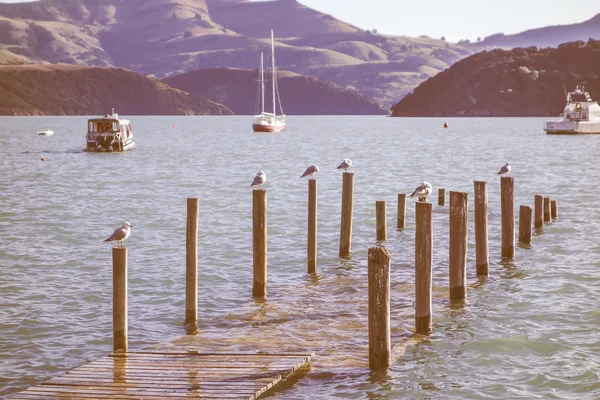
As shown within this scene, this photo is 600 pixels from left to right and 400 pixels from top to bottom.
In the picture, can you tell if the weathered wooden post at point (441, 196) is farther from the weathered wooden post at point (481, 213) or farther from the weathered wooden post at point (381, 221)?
the weathered wooden post at point (481, 213)

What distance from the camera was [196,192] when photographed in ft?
146

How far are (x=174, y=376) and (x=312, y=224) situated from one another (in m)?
7.98

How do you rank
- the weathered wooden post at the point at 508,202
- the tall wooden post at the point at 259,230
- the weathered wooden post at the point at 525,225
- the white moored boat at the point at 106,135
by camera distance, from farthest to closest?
1. the white moored boat at the point at 106,135
2. the weathered wooden post at the point at 525,225
3. the weathered wooden post at the point at 508,202
4. the tall wooden post at the point at 259,230

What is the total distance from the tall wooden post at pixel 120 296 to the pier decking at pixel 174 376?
280 mm

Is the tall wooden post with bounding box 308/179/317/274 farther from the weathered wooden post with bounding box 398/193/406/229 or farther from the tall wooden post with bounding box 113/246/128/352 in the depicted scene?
the weathered wooden post with bounding box 398/193/406/229

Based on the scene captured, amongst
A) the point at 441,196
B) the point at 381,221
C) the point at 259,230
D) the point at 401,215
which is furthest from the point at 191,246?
the point at 441,196

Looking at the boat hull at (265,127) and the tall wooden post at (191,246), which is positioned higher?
the boat hull at (265,127)

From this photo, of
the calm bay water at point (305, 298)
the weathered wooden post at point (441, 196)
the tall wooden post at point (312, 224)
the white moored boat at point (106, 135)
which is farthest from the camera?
the white moored boat at point (106, 135)

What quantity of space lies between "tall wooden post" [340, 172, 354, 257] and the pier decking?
25.5 feet

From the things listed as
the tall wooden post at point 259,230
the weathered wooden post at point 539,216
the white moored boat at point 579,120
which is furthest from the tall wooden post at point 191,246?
the white moored boat at point 579,120

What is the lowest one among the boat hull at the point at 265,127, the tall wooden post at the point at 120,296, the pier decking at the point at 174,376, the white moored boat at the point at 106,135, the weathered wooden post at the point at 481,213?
the pier decking at the point at 174,376

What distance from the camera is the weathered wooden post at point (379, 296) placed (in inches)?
501

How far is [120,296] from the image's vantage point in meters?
13.5

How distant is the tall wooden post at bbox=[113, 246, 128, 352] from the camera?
1327 centimetres
